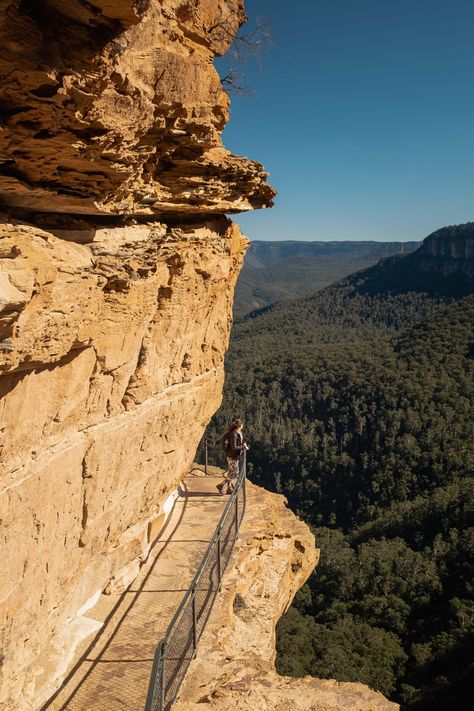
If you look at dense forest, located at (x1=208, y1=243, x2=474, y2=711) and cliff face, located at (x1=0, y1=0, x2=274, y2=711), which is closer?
cliff face, located at (x1=0, y1=0, x2=274, y2=711)

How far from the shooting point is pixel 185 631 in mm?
6301

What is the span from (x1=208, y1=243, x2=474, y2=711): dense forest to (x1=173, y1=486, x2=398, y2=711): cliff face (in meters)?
11.8

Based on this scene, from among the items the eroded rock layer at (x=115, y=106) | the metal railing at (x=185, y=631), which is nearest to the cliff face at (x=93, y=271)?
the eroded rock layer at (x=115, y=106)

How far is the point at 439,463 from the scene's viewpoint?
4541 cm

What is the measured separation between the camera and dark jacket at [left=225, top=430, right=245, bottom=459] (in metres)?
10.6

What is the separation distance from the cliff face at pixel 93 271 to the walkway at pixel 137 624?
0.93 ft

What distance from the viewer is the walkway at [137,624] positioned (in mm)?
5715

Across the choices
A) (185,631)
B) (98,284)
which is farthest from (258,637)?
(98,284)

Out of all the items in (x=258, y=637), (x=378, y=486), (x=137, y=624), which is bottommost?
(x=378, y=486)

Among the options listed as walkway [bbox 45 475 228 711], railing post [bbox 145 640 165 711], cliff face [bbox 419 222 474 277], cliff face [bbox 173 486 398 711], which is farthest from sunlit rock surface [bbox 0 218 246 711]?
cliff face [bbox 419 222 474 277]

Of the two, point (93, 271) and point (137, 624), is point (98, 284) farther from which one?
point (137, 624)

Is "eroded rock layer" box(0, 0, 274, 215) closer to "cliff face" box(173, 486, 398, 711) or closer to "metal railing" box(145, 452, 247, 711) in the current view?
"metal railing" box(145, 452, 247, 711)

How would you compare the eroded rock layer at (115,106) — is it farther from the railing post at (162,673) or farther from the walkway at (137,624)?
the walkway at (137,624)

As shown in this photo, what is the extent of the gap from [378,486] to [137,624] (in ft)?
143
